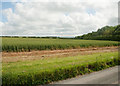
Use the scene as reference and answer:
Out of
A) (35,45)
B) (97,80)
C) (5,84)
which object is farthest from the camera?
(35,45)

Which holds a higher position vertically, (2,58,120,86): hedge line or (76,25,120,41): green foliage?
(76,25,120,41): green foliage

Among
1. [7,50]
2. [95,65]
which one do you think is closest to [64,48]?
[7,50]

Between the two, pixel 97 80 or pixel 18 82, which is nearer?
pixel 18 82

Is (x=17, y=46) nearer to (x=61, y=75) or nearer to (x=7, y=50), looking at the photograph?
(x=7, y=50)

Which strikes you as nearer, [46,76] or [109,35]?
[46,76]

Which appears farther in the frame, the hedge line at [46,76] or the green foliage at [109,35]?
the green foliage at [109,35]

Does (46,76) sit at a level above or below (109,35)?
below

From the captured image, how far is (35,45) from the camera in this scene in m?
21.6

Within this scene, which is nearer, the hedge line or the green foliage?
the hedge line

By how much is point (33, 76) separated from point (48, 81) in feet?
2.92

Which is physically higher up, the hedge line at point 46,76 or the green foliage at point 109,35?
the green foliage at point 109,35

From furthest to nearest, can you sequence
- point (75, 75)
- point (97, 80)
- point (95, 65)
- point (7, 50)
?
point (7, 50) < point (95, 65) < point (75, 75) < point (97, 80)

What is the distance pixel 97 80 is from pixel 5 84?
16.7ft

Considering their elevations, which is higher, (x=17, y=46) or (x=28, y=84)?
(x=17, y=46)
